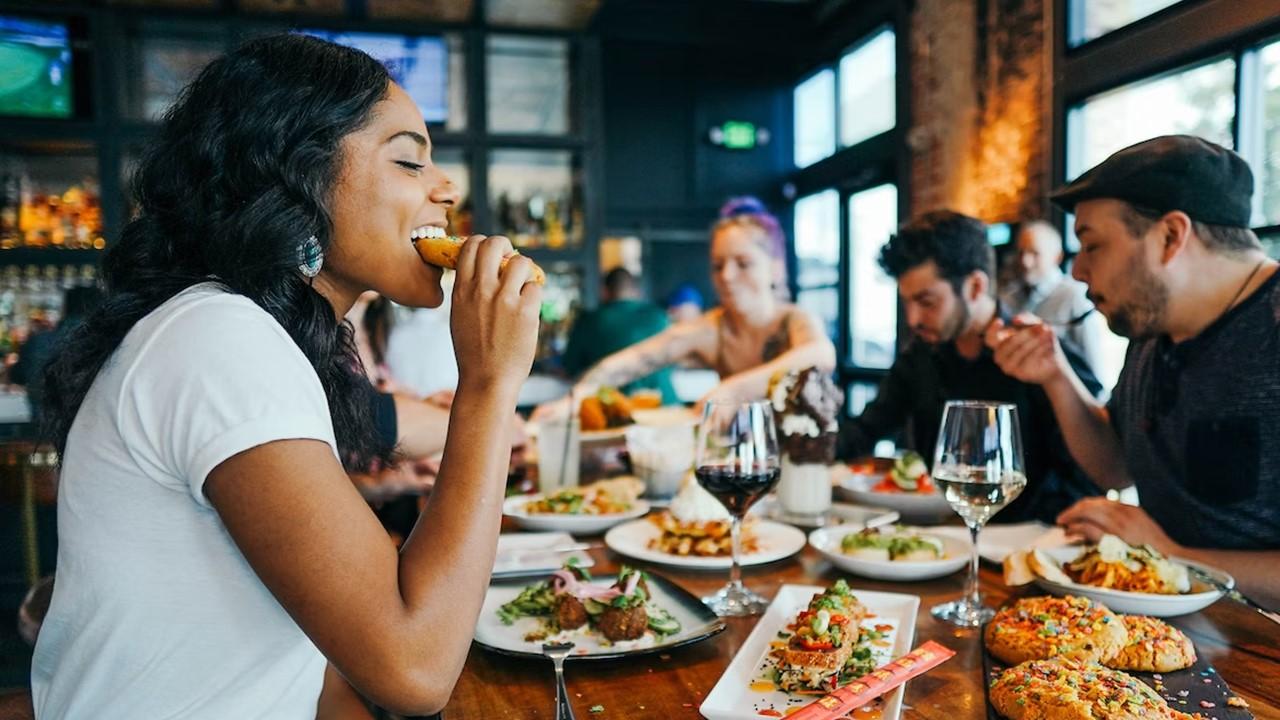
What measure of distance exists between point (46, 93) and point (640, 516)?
487 centimetres

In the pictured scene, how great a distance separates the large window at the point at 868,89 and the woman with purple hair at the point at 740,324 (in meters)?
3.40

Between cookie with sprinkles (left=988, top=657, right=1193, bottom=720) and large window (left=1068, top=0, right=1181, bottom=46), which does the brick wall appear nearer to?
large window (left=1068, top=0, right=1181, bottom=46)

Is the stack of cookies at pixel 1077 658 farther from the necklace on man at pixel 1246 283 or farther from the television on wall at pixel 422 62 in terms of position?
the television on wall at pixel 422 62

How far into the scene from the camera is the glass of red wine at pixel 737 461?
1245 millimetres

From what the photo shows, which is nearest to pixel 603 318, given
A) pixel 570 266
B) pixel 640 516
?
pixel 570 266

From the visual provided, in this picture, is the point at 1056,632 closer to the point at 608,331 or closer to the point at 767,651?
the point at 767,651

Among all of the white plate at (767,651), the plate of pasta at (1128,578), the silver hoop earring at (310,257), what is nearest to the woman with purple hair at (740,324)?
the plate of pasta at (1128,578)

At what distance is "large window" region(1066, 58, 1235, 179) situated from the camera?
3795 millimetres

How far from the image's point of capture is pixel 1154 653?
971 millimetres

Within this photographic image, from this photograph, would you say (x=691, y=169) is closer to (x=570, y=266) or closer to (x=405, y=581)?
(x=570, y=266)

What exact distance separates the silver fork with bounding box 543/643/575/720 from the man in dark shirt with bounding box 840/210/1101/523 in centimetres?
169

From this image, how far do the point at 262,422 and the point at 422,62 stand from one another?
196 inches

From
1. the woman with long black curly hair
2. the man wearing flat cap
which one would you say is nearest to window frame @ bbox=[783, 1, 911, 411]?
the man wearing flat cap

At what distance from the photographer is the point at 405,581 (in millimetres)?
831
